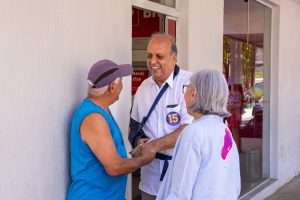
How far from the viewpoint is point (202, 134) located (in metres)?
3.00

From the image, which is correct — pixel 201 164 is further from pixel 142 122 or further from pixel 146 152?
pixel 142 122

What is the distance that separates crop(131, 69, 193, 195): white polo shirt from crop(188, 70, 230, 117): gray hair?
99 centimetres

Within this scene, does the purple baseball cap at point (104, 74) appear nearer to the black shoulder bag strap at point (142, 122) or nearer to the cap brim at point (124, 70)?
the cap brim at point (124, 70)

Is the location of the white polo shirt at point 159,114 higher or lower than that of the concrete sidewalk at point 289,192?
higher

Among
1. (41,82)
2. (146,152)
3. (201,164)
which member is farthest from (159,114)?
(201,164)

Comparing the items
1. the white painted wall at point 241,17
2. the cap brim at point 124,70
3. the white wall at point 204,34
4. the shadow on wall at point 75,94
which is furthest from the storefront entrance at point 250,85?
the cap brim at point 124,70

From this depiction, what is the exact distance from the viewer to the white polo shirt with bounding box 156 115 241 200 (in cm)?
299

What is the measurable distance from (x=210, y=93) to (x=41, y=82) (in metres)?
1.00

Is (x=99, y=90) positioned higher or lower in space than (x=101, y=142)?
higher

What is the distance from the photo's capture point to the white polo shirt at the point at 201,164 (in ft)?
9.80

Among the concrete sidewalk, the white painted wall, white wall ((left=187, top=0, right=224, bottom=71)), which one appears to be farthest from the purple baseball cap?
the concrete sidewalk

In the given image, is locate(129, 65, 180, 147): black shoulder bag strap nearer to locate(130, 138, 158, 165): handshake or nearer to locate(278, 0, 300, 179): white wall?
locate(130, 138, 158, 165): handshake

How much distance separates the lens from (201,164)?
3010 millimetres

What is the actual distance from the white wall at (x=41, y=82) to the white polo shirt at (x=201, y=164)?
0.82 m
